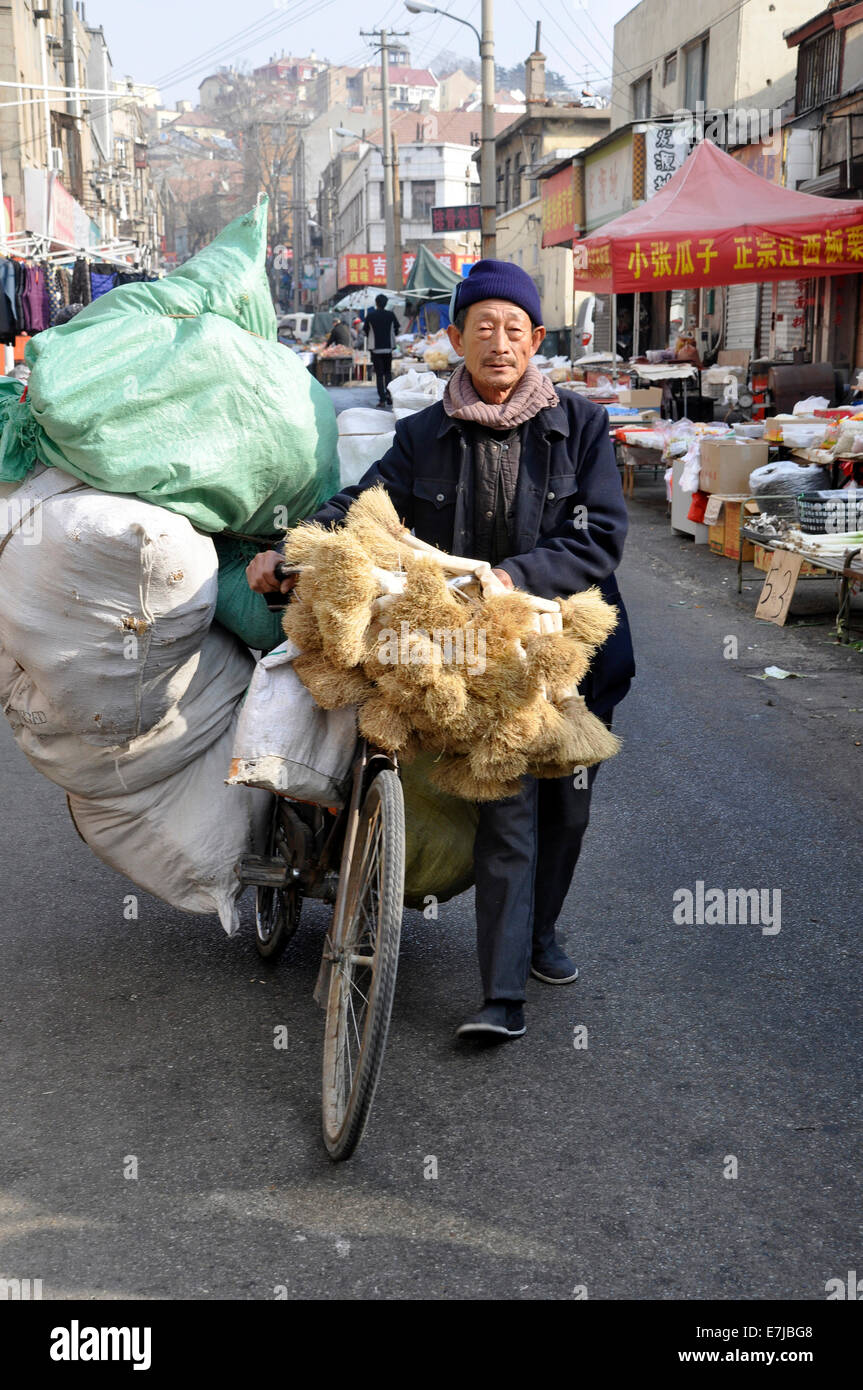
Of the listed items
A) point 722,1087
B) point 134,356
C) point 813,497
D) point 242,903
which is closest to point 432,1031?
point 722,1087

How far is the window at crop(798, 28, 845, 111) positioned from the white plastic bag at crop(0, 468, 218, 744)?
674 inches

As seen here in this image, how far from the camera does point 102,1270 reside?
101 inches

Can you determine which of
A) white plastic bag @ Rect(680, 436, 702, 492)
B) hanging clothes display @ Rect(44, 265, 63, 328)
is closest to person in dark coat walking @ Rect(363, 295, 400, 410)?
hanging clothes display @ Rect(44, 265, 63, 328)

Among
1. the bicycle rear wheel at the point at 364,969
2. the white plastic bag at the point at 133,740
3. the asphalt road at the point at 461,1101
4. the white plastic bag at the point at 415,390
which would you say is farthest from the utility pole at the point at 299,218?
the bicycle rear wheel at the point at 364,969

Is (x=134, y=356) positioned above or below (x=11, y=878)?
above

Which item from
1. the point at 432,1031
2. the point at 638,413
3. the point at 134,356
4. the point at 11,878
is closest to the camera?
the point at 134,356

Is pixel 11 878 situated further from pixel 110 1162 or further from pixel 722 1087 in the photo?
pixel 722 1087

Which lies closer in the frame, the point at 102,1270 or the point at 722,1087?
the point at 102,1270

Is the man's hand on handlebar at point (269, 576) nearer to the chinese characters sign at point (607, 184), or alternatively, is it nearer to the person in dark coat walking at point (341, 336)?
the chinese characters sign at point (607, 184)

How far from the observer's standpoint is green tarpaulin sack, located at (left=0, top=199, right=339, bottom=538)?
322 cm

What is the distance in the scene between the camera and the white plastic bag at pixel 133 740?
3.54m

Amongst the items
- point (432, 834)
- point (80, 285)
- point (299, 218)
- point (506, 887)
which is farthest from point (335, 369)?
point (299, 218)

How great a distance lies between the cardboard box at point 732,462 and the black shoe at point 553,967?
304 inches

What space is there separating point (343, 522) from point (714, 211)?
10.5 m
